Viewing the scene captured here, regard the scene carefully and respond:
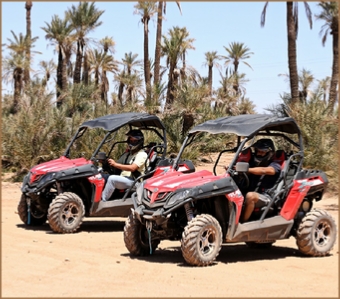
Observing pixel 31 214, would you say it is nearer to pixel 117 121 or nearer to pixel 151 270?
pixel 117 121

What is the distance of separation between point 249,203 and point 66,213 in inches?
166

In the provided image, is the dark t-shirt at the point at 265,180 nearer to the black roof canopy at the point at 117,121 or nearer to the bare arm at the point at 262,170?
the bare arm at the point at 262,170

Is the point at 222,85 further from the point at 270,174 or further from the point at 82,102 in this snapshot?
the point at 270,174

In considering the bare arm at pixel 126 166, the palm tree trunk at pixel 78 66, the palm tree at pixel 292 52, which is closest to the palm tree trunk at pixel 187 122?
the palm tree at pixel 292 52

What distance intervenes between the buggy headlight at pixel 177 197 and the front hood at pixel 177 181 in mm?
133

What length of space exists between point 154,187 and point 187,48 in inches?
1213

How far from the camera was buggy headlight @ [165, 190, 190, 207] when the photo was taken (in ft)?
31.5

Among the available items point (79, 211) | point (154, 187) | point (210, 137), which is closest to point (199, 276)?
point (154, 187)

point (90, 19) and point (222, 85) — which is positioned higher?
point (90, 19)

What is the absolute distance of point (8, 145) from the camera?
22766 millimetres

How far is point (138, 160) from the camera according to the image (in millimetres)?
13281

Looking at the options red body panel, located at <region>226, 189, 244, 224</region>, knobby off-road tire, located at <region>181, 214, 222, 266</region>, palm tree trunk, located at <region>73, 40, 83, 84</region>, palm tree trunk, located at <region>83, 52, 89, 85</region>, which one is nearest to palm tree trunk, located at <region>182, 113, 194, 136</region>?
red body panel, located at <region>226, 189, 244, 224</region>

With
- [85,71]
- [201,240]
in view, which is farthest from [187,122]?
[85,71]

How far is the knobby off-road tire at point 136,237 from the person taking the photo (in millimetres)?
10445
